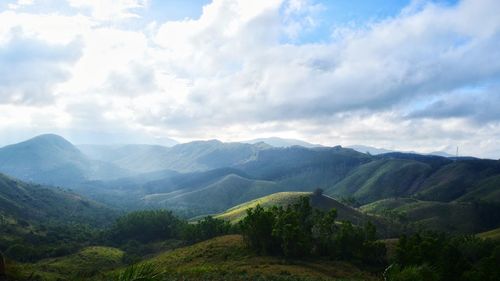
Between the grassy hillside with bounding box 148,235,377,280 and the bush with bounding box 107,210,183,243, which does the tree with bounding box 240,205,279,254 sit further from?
the bush with bounding box 107,210,183,243

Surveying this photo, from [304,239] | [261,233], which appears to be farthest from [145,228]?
[304,239]

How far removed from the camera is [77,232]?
19962 cm

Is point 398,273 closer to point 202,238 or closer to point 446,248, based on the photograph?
point 446,248

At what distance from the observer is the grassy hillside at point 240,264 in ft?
229

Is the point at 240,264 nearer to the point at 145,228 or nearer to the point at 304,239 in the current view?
the point at 304,239

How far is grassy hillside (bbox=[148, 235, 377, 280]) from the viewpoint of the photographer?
6975 centimetres

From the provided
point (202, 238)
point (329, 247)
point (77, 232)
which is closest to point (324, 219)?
point (329, 247)

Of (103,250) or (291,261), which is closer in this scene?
(291,261)

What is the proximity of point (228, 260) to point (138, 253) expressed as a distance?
7598 centimetres

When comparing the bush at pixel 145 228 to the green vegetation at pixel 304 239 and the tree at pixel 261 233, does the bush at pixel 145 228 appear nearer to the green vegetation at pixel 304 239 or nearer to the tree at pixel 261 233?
the tree at pixel 261 233

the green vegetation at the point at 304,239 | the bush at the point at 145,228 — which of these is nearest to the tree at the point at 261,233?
the green vegetation at the point at 304,239

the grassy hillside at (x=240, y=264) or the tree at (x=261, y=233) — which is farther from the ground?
the tree at (x=261, y=233)

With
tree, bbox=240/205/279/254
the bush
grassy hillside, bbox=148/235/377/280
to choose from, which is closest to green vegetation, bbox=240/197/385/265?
tree, bbox=240/205/279/254

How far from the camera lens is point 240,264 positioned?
81812mm
